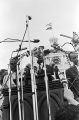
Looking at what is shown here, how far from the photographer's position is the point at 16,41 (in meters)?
4.40

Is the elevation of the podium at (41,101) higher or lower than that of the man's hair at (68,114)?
higher

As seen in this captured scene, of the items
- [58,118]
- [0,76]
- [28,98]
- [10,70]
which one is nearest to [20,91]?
[28,98]

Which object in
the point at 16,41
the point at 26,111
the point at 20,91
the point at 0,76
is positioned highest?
the point at 0,76

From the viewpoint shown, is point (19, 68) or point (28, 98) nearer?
point (28, 98)

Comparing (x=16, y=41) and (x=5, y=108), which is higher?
(x=16, y=41)

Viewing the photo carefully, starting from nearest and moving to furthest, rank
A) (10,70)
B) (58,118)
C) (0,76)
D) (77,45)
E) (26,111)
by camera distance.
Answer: (58,118), (26,111), (10,70), (77,45), (0,76)

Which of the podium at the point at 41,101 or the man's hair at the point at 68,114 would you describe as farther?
the podium at the point at 41,101

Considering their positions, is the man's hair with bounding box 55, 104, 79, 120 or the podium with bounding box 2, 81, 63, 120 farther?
the podium with bounding box 2, 81, 63, 120

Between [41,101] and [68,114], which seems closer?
[68,114]

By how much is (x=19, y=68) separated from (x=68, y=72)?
488cm

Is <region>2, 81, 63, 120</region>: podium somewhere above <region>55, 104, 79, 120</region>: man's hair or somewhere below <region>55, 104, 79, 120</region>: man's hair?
above

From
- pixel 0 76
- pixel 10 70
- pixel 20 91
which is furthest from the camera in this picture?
pixel 0 76

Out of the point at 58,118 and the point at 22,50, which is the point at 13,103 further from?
the point at 58,118

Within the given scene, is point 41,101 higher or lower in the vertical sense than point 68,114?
higher
